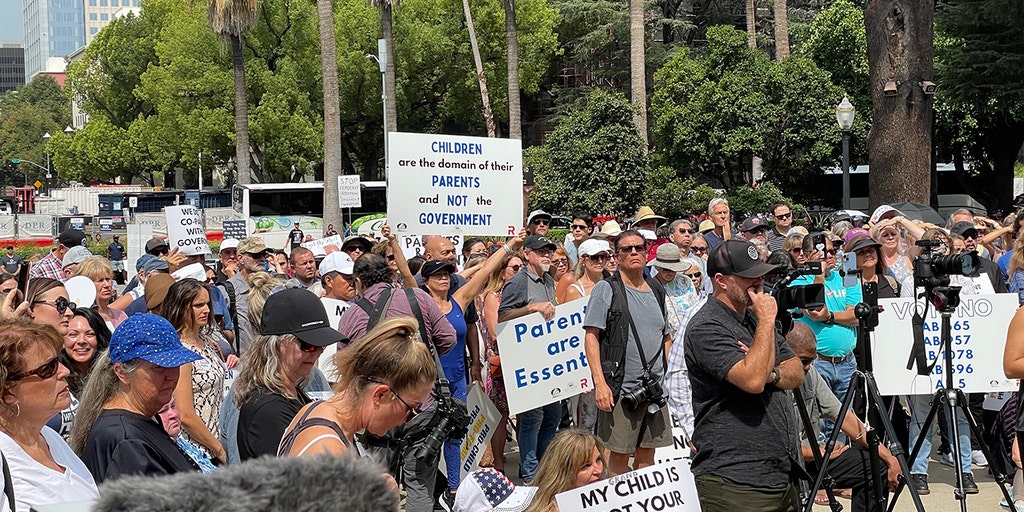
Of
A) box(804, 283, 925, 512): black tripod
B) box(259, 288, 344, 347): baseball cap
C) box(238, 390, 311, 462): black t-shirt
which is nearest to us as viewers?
box(238, 390, 311, 462): black t-shirt


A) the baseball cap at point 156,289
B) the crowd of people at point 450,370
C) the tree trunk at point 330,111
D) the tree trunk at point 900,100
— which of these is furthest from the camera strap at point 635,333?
the tree trunk at point 330,111

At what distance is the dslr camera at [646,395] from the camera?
704 cm

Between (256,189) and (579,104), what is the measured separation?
1458cm

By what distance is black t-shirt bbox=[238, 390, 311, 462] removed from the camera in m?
3.98

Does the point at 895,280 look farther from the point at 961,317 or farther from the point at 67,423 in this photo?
the point at 67,423

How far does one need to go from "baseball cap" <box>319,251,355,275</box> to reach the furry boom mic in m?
7.25

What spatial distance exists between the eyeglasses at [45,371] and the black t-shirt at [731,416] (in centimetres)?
250

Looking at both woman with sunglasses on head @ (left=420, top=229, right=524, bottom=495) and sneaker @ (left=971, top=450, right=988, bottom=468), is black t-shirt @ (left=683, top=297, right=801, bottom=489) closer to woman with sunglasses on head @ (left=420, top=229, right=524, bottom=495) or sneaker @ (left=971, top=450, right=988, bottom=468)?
woman with sunglasses on head @ (left=420, top=229, right=524, bottom=495)

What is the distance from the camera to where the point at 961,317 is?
7688 mm

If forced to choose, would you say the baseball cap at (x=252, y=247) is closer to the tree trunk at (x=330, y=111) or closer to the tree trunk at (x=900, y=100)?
the tree trunk at (x=900, y=100)

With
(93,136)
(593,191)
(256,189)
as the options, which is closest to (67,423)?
(593,191)

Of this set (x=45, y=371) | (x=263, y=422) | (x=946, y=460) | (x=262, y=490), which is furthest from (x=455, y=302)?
(x=262, y=490)

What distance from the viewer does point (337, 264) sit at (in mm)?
8648

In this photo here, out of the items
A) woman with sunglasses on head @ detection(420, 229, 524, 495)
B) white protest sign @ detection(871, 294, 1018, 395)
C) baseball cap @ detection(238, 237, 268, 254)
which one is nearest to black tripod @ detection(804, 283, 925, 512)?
white protest sign @ detection(871, 294, 1018, 395)
